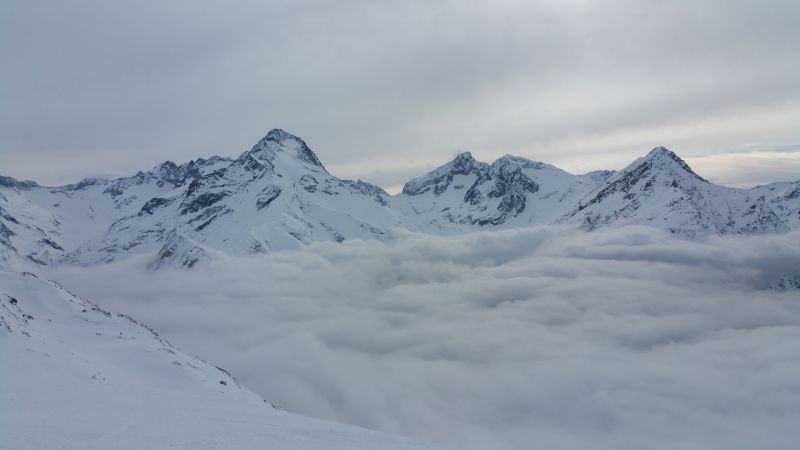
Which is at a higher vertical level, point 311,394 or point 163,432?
point 163,432

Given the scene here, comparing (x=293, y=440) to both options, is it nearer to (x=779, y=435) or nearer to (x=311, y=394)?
(x=311, y=394)

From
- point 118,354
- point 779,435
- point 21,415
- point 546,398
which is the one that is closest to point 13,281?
point 118,354

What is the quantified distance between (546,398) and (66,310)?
167 metres

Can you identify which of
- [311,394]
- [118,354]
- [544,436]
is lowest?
[544,436]

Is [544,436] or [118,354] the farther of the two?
[544,436]

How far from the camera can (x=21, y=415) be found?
27.3 metres

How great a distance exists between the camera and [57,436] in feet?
80.1

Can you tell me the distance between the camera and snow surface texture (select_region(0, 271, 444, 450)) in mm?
25766

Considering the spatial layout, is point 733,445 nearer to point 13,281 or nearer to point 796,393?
point 796,393

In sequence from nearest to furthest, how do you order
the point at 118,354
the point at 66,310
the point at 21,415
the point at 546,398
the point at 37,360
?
the point at 21,415
the point at 37,360
the point at 118,354
the point at 66,310
the point at 546,398

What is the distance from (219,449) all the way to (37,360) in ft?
86.6

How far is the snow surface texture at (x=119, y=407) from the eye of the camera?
2577 cm

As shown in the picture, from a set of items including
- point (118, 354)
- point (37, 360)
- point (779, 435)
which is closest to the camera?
point (37, 360)

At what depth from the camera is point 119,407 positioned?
32375 millimetres
